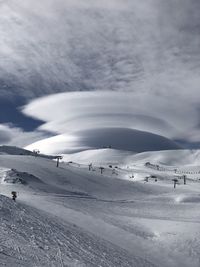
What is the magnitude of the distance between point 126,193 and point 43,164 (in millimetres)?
24607

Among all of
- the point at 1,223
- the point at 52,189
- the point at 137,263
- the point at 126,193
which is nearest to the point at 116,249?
the point at 137,263

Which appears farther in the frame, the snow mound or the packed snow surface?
the packed snow surface

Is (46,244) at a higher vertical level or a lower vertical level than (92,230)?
higher

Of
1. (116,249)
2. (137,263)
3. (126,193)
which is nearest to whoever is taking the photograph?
(137,263)

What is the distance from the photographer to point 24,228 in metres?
25.6

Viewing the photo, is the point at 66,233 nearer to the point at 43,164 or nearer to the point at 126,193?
the point at 126,193

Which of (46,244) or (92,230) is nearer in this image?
(46,244)

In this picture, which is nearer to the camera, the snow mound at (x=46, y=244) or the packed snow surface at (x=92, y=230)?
the snow mound at (x=46, y=244)

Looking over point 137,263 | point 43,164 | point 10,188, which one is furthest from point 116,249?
point 43,164

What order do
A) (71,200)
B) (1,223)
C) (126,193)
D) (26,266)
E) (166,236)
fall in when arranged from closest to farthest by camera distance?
1. (26,266)
2. (1,223)
3. (166,236)
4. (71,200)
5. (126,193)

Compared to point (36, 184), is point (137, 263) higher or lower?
lower

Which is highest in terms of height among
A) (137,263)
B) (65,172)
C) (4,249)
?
(65,172)

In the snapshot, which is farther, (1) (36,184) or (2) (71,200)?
(1) (36,184)

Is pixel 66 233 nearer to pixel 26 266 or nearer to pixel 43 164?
pixel 26 266
